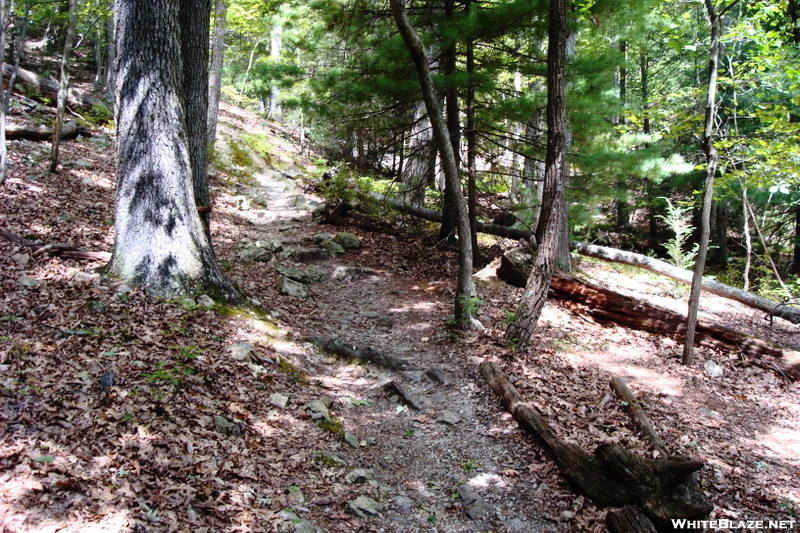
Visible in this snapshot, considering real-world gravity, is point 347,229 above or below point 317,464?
above

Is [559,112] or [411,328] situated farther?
[411,328]

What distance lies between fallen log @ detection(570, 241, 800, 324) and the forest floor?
50 centimetres

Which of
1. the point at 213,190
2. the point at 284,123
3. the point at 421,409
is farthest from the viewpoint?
the point at 284,123

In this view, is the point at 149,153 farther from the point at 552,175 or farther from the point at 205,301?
the point at 552,175

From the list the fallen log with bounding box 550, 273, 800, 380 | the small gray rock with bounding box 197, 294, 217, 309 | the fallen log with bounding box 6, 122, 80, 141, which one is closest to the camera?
the small gray rock with bounding box 197, 294, 217, 309

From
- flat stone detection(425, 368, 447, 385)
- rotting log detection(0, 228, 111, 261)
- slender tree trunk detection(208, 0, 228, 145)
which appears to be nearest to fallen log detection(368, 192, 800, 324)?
flat stone detection(425, 368, 447, 385)

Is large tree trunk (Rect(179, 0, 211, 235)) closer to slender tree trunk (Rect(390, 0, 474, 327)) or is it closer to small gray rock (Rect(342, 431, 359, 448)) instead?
slender tree trunk (Rect(390, 0, 474, 327))

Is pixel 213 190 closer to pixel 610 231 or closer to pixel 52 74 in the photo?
pixel 52 74

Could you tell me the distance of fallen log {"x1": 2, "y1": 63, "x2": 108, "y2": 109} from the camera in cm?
1483

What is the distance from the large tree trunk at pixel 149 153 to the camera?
19.5 ft

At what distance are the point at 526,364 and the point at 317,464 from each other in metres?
3.45

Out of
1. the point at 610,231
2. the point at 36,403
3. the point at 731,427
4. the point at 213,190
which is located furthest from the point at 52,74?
the point at 731,427

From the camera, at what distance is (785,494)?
439cm

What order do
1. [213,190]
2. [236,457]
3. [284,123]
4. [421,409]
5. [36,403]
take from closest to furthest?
Answer: [36,403], [236,457], [421,409], [213,190], [284,123]
